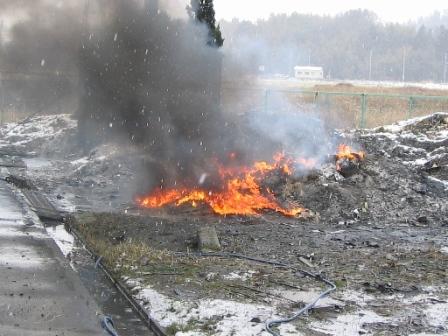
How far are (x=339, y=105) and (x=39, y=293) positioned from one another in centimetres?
2089

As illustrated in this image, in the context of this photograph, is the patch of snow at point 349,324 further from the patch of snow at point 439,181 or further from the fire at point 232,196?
the patch of snow at point 439,181

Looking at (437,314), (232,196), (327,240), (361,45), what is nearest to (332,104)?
(232,196)

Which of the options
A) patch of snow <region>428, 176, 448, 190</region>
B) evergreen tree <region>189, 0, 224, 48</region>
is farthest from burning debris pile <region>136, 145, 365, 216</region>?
evergreen tree <region>189, 0, 224, 48</region>

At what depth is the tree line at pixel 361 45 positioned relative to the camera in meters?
98.9

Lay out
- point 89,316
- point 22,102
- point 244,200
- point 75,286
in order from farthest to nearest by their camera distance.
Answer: point 22,102, point 244,200, point 75,286, point 89,316

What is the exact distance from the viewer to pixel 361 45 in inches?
4473

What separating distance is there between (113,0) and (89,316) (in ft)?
40.2

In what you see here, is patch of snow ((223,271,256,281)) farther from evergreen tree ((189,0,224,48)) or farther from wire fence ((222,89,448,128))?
wire fence ((222,89,448,128))

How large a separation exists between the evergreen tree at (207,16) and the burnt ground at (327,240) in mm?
4602

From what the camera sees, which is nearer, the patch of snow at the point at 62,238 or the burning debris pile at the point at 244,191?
the patch of snow at the point at 62,238

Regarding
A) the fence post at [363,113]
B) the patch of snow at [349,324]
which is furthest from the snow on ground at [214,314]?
the fence post at [363,113]

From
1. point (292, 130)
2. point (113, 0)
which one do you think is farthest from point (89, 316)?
point (113, 0)

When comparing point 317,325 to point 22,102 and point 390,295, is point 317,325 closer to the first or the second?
point 390,295

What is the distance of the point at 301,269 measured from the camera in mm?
7539
